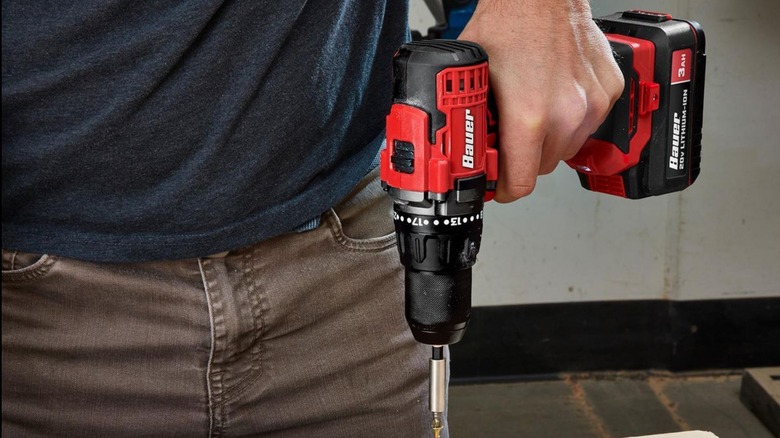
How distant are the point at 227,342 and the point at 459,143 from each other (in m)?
0.31

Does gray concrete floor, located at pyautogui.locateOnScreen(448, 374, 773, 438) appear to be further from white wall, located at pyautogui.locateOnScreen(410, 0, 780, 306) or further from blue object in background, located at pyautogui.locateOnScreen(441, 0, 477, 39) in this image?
blue object in background, located at pyautogui.locateOnScreen(441, 0, 477, 39)

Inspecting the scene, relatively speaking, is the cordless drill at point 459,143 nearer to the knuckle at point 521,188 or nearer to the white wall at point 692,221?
the knuckle at point 521,188

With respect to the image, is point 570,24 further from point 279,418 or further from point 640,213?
point 640,213

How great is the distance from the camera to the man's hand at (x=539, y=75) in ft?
2.79

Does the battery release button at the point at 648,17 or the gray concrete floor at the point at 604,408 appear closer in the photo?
the battery release button at the point at 648,17

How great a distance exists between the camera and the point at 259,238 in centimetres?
92

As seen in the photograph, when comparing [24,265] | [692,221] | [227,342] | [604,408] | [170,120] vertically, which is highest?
[170,120]

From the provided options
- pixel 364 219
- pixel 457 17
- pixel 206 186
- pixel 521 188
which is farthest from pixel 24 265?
pixel 457 17

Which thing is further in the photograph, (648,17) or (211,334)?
(648,17)

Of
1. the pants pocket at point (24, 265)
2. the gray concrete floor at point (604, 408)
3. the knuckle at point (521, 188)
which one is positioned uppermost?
the knuckle at point (521, 188)

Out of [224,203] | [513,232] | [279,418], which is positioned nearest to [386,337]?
[279,418]

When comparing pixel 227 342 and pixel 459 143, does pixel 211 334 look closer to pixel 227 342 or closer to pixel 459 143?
pixel 227 342

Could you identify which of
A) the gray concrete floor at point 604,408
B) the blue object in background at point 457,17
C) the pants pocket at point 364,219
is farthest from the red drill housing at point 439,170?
the gray concrete floor at point 604,408

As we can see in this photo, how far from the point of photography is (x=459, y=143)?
847mm
